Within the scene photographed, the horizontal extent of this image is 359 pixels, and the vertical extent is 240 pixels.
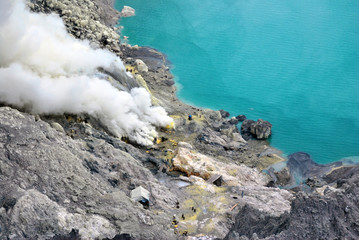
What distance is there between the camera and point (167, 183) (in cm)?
4262

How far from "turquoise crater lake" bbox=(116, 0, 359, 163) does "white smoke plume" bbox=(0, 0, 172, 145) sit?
1311 cm

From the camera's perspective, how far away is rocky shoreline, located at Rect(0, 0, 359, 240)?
2933cm

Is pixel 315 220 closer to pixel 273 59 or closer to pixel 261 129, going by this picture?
pixel 261 129

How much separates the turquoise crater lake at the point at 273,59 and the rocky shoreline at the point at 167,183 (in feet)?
18.7

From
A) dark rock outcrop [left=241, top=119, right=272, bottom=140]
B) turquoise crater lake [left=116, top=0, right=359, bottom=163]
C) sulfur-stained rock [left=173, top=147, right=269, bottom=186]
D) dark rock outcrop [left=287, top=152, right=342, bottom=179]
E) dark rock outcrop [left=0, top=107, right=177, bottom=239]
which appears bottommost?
dark rock outcrop [left=0, top=107, right=177, bottom=239]

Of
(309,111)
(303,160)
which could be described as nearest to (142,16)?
(309,111)

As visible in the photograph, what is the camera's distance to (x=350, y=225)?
30703mm

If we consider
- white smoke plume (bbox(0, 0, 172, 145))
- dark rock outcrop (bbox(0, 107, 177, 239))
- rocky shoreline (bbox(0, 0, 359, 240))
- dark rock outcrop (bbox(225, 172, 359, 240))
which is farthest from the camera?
white smoke plume (bbox(0, 0, 172, 145))

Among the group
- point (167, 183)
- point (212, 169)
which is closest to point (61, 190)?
point (167, 183)

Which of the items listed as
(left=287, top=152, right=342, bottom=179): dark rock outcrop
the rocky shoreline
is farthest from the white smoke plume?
(left=287, top=152, right=342, bottom=179): dark rock outcrop

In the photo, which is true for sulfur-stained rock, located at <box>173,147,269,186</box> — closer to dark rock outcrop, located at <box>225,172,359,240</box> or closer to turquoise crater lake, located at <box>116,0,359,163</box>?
turquoise crater lake, located at <box>116,0,359,163</box>

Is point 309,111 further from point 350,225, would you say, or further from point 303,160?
point 350,225

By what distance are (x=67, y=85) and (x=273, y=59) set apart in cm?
4167

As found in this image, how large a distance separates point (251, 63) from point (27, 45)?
1570 inches
